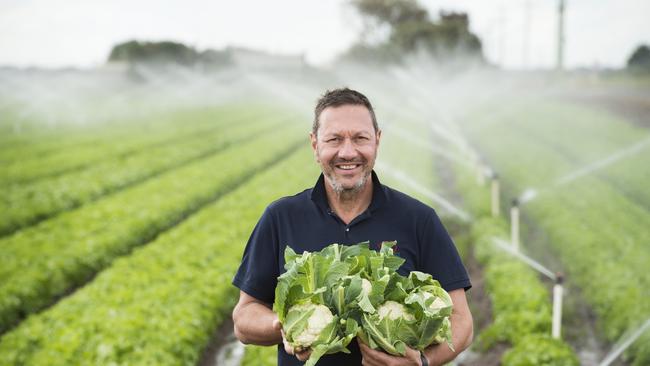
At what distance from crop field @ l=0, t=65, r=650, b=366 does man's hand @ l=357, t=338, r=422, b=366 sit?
5.06 metres

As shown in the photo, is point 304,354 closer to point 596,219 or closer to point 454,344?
point 454,344

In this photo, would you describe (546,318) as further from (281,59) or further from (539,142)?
(281,59)

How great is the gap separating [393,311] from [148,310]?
6555mm

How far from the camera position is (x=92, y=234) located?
1234 centimetres

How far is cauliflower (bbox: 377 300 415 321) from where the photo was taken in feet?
7.92

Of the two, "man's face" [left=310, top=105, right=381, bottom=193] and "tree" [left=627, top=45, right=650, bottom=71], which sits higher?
"man's face" [left=310, top=105, right=381, bottom=193]

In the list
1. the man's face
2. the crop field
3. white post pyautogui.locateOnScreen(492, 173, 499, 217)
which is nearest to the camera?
the man's face

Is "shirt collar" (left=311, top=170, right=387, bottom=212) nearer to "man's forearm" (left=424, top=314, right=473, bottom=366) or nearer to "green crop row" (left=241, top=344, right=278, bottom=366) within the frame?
"man's forearm" (left=424, top=314, right=473, bottom=366)

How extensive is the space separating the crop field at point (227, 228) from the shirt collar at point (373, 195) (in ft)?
15.9

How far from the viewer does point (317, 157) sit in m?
2.77

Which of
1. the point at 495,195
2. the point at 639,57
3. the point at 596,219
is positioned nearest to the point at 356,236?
Answer: the point at 495,195

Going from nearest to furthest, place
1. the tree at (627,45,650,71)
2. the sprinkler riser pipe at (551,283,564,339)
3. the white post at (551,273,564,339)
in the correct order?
the white post at (551,273,564,339) < the sprinkler riser pipe at (551,283,564,339) < the tree at (627,45,650,71)

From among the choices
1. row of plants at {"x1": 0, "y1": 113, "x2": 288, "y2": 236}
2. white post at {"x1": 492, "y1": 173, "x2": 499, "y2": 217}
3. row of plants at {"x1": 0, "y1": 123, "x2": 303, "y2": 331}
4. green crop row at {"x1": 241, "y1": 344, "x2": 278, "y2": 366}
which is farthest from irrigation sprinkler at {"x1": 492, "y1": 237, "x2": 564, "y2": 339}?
row of plants at {"x1": 0, "y1": 113, "x2": 288, "y2": 236}

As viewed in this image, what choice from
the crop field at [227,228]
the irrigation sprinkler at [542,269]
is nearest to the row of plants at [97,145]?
the crop field at [227,228]
